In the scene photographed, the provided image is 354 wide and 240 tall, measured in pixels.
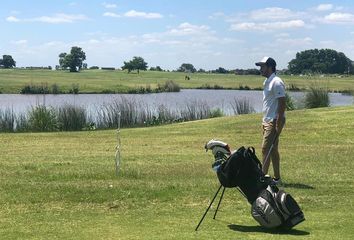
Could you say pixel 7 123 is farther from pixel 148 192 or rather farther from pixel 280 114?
pixel 280 114

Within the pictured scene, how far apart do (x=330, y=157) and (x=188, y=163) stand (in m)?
3.57

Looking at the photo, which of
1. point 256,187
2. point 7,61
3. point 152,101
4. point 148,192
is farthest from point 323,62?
point 256,187

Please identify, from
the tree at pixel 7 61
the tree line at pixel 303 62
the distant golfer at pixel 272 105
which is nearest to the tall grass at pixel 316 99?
the distant golfer at pixel 272 105

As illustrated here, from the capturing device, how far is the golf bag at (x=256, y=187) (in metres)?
7.30

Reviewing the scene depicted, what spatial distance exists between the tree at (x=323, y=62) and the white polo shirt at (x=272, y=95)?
5324 inches

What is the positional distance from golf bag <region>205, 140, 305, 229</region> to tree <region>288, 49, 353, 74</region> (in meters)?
138

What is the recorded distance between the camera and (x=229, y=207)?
29.5ft

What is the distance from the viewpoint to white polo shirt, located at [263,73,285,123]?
1028cm

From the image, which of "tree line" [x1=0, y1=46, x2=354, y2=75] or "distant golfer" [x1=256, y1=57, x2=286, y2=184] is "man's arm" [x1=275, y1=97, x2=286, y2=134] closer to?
"distant golfer" [x1=256, y1=57, x2=286, y2=184]

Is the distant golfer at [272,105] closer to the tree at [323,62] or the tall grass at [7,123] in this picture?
the tall grass at [7,123]

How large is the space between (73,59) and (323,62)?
209ft

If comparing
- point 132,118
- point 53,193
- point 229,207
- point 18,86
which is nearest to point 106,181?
point 53,193

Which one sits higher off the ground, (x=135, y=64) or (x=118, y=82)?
(x=135, y=64)

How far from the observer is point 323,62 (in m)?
149
